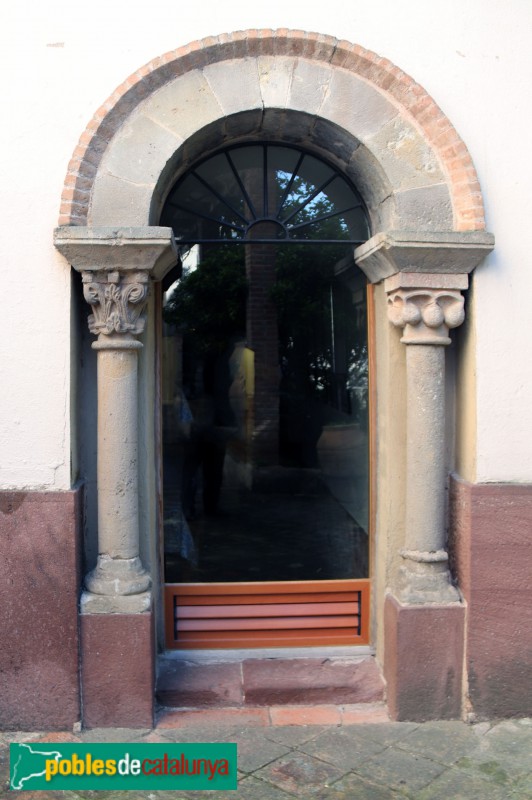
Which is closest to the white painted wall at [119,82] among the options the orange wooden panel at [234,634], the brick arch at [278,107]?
the brick arch at [278,107]

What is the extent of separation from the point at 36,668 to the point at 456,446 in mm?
2687

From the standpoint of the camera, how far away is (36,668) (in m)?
4.17

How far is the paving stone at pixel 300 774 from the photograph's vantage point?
3656 millimetres

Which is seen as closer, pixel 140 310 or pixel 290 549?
pixel 140 310

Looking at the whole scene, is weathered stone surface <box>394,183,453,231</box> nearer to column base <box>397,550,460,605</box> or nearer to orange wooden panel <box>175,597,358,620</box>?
column base <box>397,550,460,605</box>

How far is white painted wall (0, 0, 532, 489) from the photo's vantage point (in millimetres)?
4113

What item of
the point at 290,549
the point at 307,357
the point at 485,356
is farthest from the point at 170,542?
the point at 485,356

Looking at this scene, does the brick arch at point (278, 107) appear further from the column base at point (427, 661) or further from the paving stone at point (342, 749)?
the paving stone at point (342, 749)

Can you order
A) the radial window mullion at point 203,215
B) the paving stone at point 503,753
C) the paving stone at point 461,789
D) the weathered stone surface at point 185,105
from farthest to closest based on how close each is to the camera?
1. the radial window mullion at point 203,215
2. the weathered stone surface at point 185,105
3. the paving stone at point 503,753
4. the paving stone at point 461,789

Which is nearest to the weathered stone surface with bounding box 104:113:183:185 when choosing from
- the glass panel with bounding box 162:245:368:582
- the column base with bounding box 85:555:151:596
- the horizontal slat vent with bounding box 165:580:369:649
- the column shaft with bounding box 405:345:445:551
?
the glass panel with bounding box 162:245:368:582

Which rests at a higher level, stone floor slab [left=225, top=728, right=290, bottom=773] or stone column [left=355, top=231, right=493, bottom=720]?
stone column [left=355, top=231, right=493, bottom=720]

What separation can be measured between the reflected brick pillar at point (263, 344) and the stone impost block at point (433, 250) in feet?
2.48

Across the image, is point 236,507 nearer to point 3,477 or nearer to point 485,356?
point 3,477

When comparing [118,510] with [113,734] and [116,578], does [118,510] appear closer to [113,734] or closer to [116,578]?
[116,578]
